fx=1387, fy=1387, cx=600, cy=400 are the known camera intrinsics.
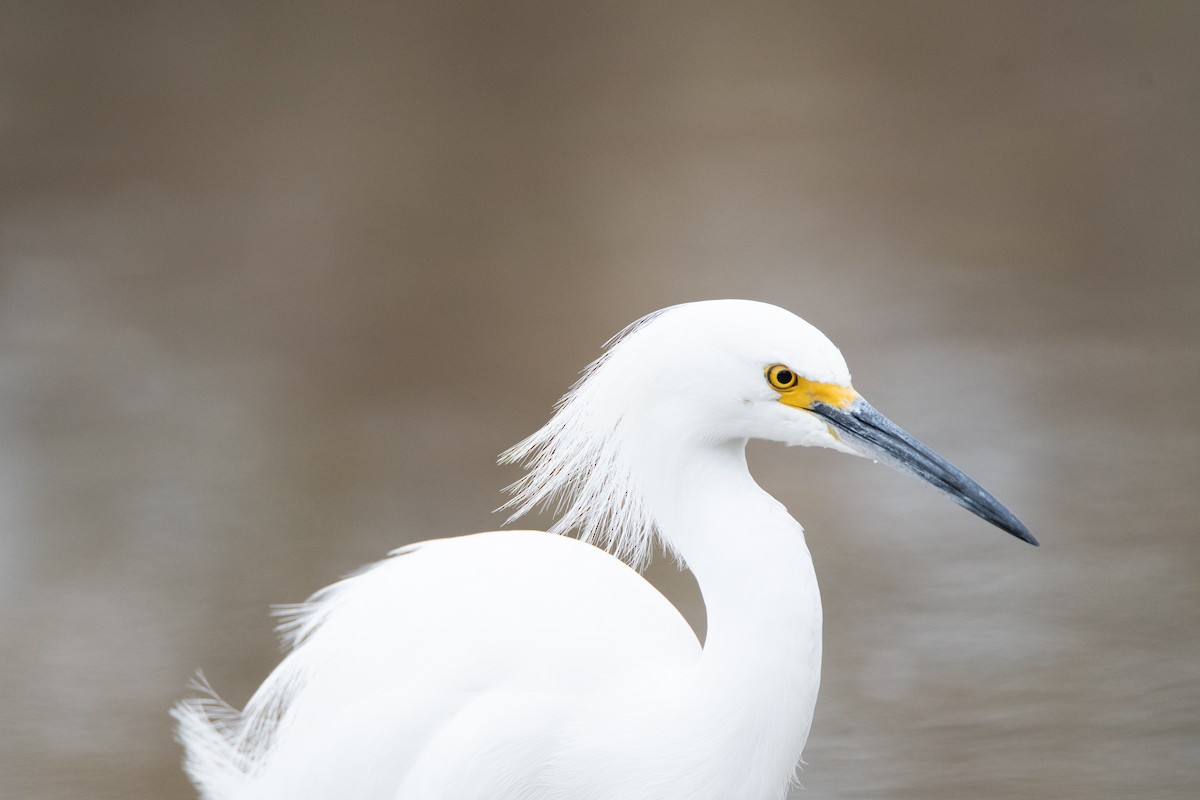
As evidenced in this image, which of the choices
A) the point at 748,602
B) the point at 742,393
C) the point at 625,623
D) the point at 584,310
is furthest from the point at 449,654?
the point at 584,310

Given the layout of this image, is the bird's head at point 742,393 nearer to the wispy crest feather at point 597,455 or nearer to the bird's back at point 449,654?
→ the wispy crest feather at point 597,455

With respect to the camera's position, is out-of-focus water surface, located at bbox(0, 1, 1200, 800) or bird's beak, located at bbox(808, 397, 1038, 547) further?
out-of-focus water surface, located at bbox(0, 1, 1200, 800)

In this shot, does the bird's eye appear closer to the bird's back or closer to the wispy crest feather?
the wispy crest feather

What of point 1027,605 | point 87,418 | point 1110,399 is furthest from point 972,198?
point 87,418

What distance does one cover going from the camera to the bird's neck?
1.61 m

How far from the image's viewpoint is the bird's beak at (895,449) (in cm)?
165

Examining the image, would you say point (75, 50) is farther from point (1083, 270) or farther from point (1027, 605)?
point (1027, 605)

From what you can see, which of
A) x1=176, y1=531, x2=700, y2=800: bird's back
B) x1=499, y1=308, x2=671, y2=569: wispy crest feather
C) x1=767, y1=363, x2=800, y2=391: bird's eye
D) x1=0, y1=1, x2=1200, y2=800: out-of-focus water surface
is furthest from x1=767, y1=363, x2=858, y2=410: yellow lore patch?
x1=0, y1=1, x2=1200, y2=800: out-of-focus water surface

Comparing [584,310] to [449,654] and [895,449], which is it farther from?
[895,449]

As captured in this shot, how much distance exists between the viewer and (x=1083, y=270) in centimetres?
448

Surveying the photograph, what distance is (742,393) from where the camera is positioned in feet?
5.31

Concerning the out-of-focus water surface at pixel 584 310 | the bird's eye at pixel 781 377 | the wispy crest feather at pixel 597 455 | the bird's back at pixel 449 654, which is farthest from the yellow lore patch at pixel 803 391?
the out-of-focus water surface at pixel 584 310

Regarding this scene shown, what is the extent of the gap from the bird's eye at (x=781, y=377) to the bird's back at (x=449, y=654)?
41 centimetres

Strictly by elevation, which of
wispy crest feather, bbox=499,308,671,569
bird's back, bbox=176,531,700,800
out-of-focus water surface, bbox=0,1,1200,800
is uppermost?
out-of-focus water surface, bbox=0,1,1200,800
